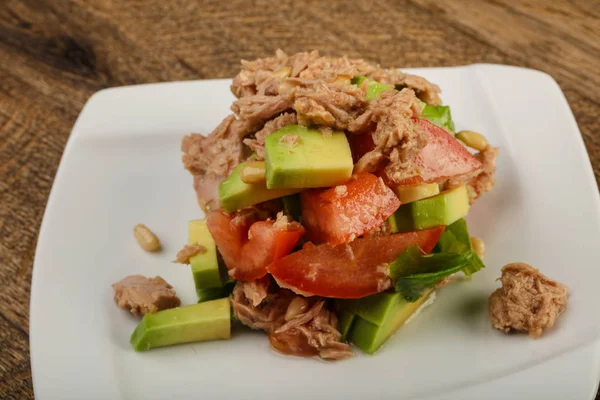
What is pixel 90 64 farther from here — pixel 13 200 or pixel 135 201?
pixel 135 201

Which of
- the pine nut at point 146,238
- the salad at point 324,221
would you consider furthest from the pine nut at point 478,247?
the pine nut at point 146,238

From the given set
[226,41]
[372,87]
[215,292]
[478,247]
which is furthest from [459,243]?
[226,41]

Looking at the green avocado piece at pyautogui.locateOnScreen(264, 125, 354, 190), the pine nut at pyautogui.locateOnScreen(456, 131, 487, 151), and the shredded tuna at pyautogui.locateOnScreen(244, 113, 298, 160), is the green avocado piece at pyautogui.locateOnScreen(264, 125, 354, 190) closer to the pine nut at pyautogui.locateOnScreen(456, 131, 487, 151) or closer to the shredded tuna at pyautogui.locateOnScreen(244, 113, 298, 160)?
the shredded tuna at pyautogui.locateOnScreen(244, 113, 298, 160)

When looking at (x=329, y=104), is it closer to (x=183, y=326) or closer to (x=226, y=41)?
(x=183, y=326)

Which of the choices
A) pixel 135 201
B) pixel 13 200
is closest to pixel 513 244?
pixel 135 201

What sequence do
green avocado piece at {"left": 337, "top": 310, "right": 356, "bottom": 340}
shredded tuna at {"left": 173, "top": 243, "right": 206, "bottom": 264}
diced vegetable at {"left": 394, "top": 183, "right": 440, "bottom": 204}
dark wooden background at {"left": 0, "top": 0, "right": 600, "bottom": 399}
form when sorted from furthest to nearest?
dark wooden background at {"left": 0, "top": 0, "right": 600, "bottom": 399} < shredded tuna at {"left": 173, "top": 243, "right": 206, "bottom": 264} < green avocado piece at {"left": 337, "top": 310, "right": 356, "bottom": 340} < diced vegetable at {"left": 394, "top": 183, "right": 440, "bottom": 204}

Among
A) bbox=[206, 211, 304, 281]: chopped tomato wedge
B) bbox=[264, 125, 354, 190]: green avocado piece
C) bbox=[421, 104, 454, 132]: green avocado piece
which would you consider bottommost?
bbox=[206, 211, 304, 281]: chopped tomato wedge

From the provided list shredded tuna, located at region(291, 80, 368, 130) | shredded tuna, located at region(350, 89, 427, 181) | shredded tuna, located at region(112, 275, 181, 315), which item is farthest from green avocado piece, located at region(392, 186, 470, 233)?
shredded tuna, located at region(112, 275, 181, 315)
